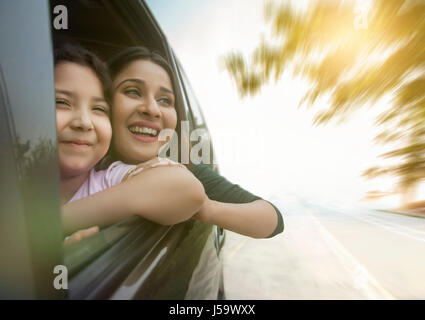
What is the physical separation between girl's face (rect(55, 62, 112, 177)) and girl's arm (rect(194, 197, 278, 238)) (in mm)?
453

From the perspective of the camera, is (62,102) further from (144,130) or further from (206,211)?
(206,211)

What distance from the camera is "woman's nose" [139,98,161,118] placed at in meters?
1.25

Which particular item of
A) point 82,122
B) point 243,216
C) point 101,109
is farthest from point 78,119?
point 243,216

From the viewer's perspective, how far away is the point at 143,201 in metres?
0.94

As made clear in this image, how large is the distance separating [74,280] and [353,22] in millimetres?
2658

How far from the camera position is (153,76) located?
136cm

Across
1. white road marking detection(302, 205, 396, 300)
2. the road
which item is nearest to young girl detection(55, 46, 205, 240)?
the road

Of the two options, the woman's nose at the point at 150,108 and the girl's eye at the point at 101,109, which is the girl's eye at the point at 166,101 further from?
the girl's eye at the point at 101,109

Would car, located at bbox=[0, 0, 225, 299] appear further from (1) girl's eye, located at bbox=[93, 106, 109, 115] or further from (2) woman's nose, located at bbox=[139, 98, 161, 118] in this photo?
(2) woman's nose, located at bbox=[139, 98, 161, 118]

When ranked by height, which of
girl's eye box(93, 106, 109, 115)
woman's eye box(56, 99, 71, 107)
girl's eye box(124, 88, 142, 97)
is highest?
girl's eye box(124, 88, 142, 97)

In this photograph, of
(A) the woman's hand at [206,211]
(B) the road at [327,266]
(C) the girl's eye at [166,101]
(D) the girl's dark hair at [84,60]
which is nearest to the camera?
(D) the girl's dark hair at [84,60]

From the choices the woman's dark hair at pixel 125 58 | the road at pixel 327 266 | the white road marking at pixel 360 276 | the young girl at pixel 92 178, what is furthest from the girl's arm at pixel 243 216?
the white road marking at pixel 360 276

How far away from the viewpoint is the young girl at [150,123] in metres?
1.24

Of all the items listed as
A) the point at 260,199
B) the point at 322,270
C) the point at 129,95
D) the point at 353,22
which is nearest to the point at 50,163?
the point at 129,95
